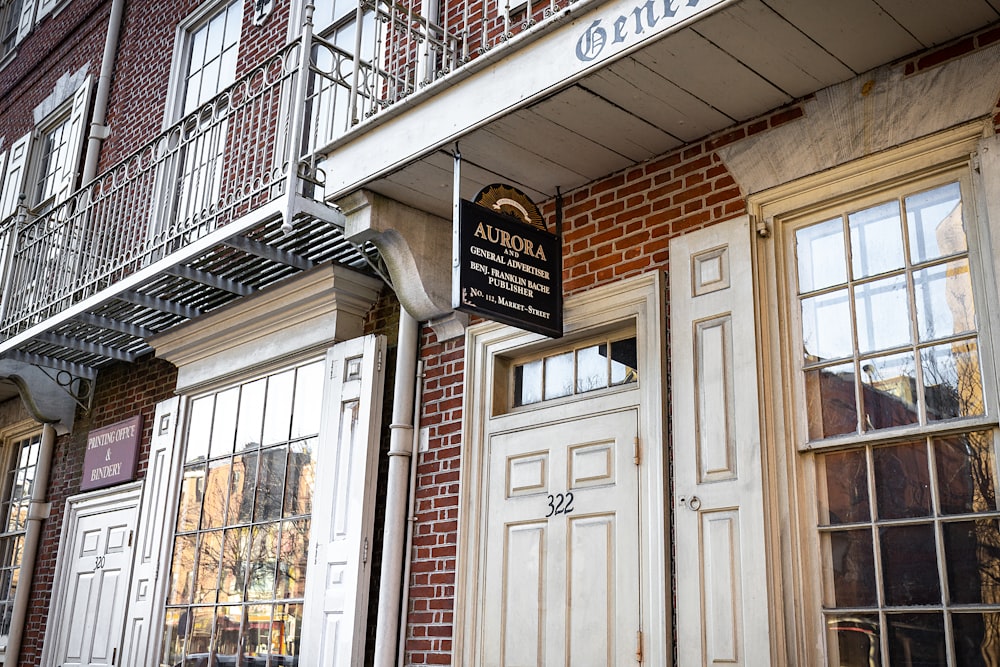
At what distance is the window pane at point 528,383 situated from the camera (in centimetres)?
567

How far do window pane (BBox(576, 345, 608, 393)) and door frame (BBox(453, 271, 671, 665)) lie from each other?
108 mm

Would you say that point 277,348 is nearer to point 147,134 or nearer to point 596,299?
point 596,299

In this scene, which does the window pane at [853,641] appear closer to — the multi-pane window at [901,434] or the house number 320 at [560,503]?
the multi-pane window at [901,434]

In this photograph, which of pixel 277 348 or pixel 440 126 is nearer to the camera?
pixel 440 126

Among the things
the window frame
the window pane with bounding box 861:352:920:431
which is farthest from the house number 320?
the window pane with bounding box 861:352:920:431

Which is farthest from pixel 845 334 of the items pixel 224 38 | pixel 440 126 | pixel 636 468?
pixel 224 38

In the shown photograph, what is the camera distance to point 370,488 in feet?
19.9

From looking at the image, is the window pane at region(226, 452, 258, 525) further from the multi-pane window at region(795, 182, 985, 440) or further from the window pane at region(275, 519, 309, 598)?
the multi-pane window at region(795, 182, 985, 440)

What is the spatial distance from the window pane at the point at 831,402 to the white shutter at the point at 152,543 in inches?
208

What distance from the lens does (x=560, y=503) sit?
517 cm

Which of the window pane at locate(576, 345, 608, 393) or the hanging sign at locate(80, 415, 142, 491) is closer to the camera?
the window pane at locate(576, 345, 608, 393)

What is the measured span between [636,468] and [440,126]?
2.03m

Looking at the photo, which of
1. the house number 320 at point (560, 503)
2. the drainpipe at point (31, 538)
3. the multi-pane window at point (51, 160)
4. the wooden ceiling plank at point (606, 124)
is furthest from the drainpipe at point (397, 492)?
the multi-pane window at point (51, 160)

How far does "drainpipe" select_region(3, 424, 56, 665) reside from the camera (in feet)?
30.0
